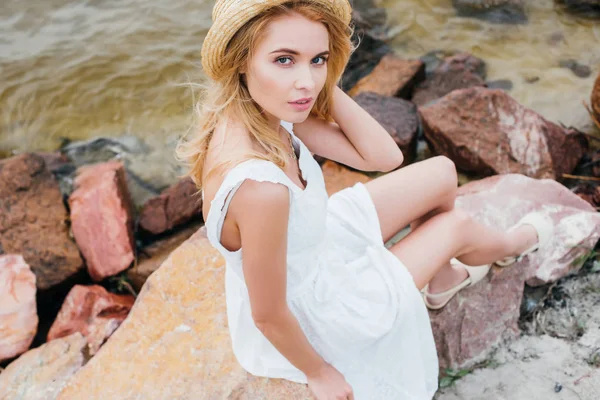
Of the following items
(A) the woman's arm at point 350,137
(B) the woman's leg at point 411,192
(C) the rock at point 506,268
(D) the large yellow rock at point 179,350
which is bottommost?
(C) the rock at point 506,268

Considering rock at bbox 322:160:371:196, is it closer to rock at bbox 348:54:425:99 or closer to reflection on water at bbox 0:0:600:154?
rock at bbox 348:54:425:99

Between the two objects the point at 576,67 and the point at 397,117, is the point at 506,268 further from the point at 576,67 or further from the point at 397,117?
the point at 576,67

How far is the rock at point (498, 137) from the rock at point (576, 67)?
1.35 meters

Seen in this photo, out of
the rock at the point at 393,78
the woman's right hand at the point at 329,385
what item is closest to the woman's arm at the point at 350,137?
the woman's right hand at the point at 329,385

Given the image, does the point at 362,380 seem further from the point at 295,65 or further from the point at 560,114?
the point at 560,114

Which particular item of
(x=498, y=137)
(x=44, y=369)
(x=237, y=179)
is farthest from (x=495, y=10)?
(x=44, y=369)

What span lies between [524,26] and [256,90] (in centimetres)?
511

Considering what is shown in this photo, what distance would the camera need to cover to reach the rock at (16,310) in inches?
142

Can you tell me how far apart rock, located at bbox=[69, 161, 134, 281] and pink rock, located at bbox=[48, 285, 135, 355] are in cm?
30

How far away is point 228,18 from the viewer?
1764 millimetres

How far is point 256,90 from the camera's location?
1925 mm

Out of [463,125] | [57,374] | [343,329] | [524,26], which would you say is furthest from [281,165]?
[524,26]

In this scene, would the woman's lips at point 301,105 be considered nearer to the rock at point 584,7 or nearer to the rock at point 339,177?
the rock at point 339,177

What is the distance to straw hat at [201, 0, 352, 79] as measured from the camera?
1.73m
